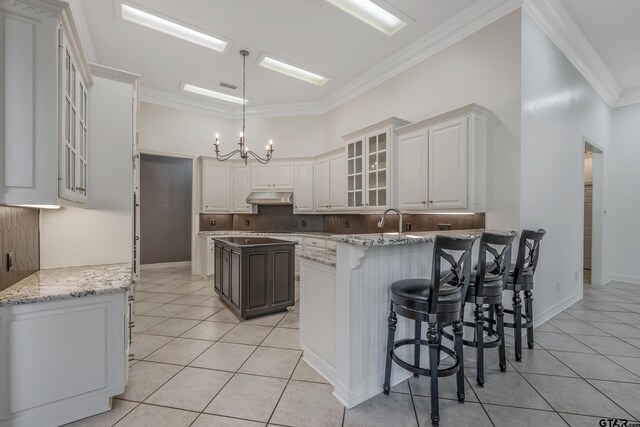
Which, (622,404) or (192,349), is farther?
(192,349)

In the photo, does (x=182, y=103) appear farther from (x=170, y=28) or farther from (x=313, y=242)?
(x=313, y=242)

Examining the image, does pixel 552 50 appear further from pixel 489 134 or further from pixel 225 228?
pixel 225 228

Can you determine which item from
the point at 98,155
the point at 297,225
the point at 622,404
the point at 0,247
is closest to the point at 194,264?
the point at 297,225

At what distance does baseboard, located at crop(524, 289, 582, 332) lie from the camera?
3271 millimetres

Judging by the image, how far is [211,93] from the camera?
5.62 metres

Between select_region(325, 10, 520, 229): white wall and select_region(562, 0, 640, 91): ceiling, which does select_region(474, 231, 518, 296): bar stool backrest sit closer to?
select_region(325, 10, 520, 229): white wall

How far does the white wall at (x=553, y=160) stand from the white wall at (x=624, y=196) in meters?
1.42

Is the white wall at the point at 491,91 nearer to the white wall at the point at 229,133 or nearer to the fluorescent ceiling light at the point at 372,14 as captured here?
the fluorescent ceiling light at the point at 372,14

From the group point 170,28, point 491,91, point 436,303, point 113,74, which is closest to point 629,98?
point 491,91

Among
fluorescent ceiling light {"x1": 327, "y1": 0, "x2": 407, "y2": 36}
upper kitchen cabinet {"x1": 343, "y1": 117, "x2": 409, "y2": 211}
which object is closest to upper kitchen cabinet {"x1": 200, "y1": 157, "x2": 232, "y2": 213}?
upper kitchen cabinet {"x1": 343, "y1": 117, "x2": 409, "y2": 211}

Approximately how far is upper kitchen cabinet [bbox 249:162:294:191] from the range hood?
0.41 ft

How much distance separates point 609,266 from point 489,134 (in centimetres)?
434

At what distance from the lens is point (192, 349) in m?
2.69

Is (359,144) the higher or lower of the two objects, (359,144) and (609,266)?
the higher
